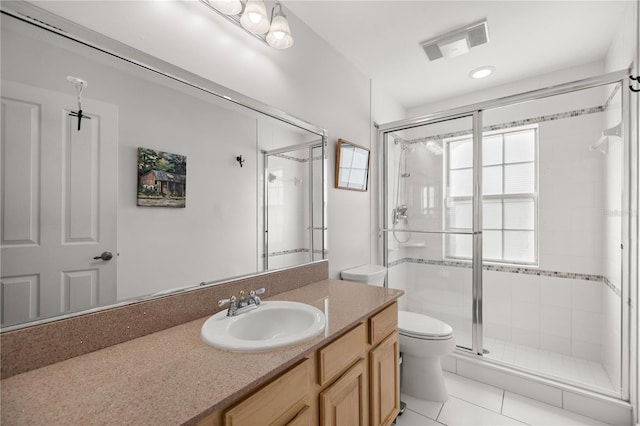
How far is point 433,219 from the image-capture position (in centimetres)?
254

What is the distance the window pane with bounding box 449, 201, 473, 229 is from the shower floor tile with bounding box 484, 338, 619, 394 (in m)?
1.09

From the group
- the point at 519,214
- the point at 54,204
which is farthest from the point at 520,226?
the point at 54,204

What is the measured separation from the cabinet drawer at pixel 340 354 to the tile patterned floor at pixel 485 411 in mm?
899

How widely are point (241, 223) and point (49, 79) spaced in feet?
2.81

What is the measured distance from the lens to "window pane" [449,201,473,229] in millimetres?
2379

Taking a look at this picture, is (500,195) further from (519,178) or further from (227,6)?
(227,6)

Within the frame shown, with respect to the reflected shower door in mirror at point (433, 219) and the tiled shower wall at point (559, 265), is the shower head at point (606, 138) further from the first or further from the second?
the reflected shower door in mirror at point (433, 219)

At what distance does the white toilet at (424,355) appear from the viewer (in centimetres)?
189

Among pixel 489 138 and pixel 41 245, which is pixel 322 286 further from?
pixel 489 138

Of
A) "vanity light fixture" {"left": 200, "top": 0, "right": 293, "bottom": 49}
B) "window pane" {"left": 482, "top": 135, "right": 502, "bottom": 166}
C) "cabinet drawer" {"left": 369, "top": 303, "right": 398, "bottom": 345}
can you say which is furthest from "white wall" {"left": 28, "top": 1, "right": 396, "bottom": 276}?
"window pane" {"left": 482, "top": 135, "right": 502, "bottom": 166}

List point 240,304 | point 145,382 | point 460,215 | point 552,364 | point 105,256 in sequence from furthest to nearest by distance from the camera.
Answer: point 460,215
point 552,364
point 240,304
point 105,256
point 145,382

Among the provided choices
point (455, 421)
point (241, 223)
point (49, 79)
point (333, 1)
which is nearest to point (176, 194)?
point (241, 223)

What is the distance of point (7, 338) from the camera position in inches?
29.8

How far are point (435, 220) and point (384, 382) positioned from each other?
4.93ft
